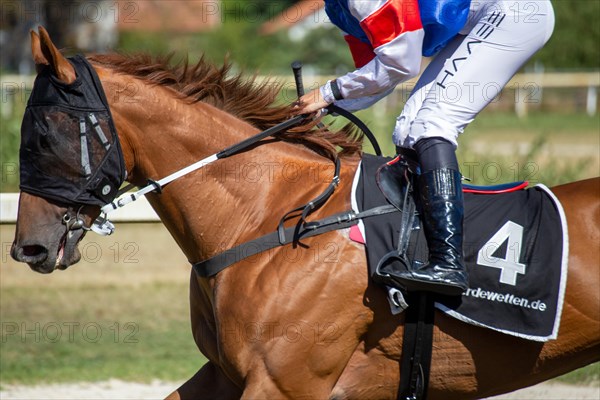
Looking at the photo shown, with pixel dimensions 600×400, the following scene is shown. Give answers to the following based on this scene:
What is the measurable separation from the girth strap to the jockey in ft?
0.77

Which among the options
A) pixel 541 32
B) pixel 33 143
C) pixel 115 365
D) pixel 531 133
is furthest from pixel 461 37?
pixel 531 133

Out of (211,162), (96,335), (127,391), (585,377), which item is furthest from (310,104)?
(96,335)

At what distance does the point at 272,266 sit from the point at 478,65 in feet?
3.66

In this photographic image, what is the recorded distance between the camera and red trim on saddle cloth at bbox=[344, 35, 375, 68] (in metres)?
3.43

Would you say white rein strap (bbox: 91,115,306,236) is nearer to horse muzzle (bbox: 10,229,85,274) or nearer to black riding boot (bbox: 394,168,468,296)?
horse muzzle (bbox: 10,229,85,274)

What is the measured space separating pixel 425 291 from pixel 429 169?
1.48 ft

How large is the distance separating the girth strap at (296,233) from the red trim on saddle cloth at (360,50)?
0.74 metres

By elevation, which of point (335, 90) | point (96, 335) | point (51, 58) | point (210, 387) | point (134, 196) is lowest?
point (96, 335)

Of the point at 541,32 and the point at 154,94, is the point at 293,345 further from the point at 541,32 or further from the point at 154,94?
the point at 541,32

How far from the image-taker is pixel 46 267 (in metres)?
2.92

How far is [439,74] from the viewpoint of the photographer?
3207 millimetres
